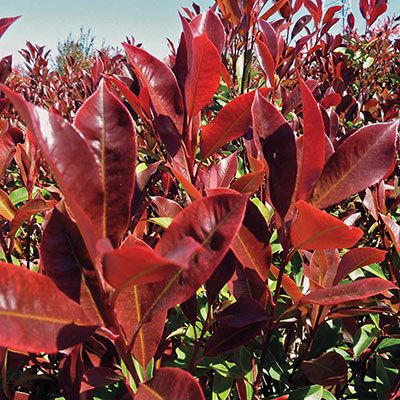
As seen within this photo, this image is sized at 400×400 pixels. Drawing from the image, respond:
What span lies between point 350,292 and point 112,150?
51 cm

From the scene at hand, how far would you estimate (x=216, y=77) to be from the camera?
3.54ft

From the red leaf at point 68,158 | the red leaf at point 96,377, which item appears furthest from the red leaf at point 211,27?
the red leaf at point 96,377

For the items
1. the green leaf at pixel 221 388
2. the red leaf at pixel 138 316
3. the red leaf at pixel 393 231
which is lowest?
the green leaf at pixel 221 388

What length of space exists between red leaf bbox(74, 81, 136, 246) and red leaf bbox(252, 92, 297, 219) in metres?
0.29

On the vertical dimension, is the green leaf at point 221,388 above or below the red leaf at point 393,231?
below

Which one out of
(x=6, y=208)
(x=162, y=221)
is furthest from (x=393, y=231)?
(x=6, y=208)

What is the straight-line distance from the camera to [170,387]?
0.81m

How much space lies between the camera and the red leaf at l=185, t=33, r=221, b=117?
3.45 feet

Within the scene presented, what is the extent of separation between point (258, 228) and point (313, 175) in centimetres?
15

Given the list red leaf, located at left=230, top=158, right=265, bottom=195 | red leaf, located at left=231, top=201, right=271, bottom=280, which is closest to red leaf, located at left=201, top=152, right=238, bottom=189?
red leaf, located at left=230, top=158, right=265, bottom=195

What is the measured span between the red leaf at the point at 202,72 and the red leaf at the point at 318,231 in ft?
1.39

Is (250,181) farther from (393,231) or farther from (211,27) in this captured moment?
(211,27)

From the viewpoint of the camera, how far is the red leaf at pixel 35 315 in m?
0.63

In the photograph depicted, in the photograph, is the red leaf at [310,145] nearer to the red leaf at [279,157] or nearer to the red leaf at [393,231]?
the red leaf at [279,157]
